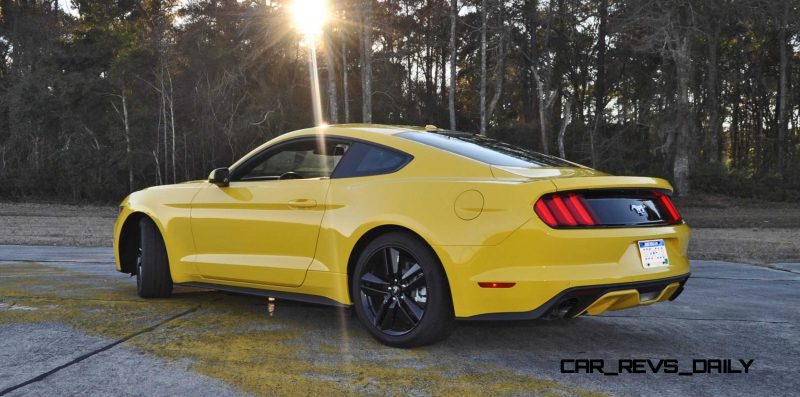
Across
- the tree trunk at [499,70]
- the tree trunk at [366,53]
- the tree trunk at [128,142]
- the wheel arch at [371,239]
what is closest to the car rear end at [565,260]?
the wheel arch at [371,239]

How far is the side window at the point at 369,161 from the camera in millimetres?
4535

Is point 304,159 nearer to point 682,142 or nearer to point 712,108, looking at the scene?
point 682,142

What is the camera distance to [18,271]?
26.8ft

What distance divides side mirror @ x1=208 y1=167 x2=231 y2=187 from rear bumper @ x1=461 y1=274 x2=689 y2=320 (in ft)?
7.63

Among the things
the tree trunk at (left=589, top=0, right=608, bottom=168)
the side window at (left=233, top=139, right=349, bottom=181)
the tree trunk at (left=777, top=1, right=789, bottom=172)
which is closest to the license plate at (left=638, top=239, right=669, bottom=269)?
the side window at (left=233, top=139, right=349, bottom=181)

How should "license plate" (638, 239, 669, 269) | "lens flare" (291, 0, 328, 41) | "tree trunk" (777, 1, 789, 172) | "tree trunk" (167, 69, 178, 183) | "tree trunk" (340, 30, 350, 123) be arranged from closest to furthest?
"license plate" (638, 239, 669, 269) → "lens flare" (291, 0, 328, 41) → "tree trunk" (777, 1, 789, 172) → "tree trunk" (340, 30, 350, 123) → "tree trunk" (167, 69, 178, 183)

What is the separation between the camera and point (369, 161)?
4.68m

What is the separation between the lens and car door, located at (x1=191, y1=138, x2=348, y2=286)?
4.79m

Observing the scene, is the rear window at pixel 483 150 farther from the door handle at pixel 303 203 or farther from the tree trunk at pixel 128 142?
the tree trunk at pixel 128 142

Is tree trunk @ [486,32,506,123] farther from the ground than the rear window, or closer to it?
farther from the ground

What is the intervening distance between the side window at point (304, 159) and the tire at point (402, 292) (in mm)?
1001

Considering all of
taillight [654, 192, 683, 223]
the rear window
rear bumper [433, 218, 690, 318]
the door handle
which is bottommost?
rear bumper [433, 218, 690, 318]

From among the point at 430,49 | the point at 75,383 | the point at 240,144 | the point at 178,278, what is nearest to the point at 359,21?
the point at 240,144

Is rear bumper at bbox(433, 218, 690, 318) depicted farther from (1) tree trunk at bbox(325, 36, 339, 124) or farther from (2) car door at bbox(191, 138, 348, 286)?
(1) tree trunk at bbox(325, 36, 339, 124)
